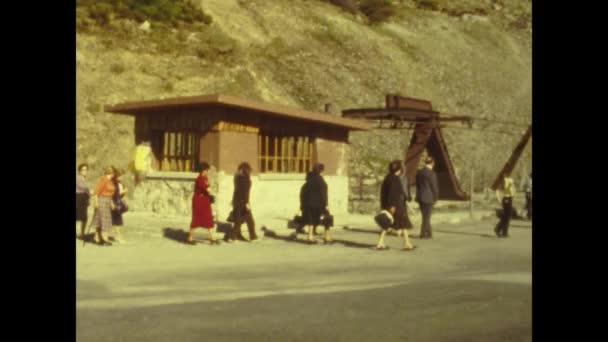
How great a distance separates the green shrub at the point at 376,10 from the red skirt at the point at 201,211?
46345 mm

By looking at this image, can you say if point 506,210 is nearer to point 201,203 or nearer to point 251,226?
point 251,226

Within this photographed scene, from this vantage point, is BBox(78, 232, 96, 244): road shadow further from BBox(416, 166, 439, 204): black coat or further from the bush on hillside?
the bush on hillside

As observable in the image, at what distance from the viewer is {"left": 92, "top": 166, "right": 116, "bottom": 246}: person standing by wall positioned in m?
11.3

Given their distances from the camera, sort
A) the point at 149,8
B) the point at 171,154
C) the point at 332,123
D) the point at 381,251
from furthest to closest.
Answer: the point at 149,8 → the point at 332,123 → the point at 171,154 → the point at 381,251

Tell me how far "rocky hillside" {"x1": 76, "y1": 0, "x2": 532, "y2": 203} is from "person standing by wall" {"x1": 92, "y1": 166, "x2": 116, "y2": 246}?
14486 millimetres

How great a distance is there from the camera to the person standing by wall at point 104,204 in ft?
37.2

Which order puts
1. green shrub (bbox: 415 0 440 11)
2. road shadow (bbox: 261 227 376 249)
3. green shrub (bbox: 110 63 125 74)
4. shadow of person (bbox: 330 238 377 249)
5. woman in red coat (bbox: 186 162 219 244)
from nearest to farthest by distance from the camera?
woman in red coat (bbox: 186 162 219 244) < shadow of person (bbox: 330 238 377 249) < road shadow (bbox: 261 227 376 249) < green shrub (bbox: 110 63 125 74) < green shrub (bbox: 415 0 440 11)

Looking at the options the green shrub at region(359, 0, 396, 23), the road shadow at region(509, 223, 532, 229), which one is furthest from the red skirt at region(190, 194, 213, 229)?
the green shrub at region(359, 0, 396, 23)

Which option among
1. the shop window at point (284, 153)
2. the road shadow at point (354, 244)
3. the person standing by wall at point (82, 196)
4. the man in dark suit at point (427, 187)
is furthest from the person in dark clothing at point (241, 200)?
the shop window at point (284, 153)

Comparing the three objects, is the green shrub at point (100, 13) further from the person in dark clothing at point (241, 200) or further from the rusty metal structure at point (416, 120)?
the person in dark clothing at point (241, 200)

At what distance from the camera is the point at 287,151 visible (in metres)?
18.5
